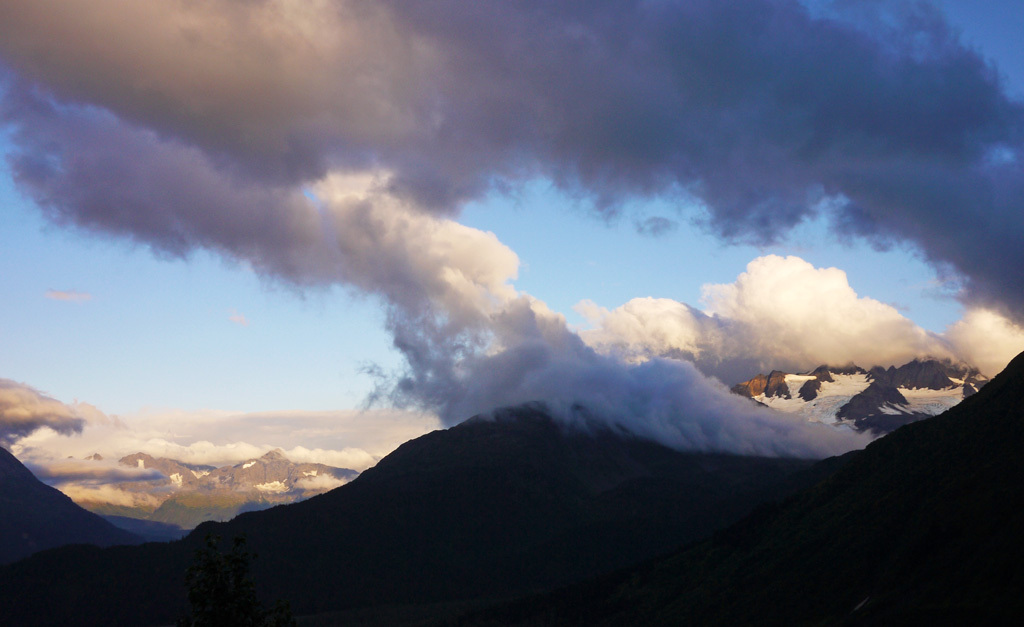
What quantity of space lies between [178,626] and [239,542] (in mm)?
10205

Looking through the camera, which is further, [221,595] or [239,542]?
[239,542]

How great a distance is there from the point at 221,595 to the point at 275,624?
268 inches

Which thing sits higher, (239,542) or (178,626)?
(239,542)

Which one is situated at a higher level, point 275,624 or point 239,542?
point 239,542

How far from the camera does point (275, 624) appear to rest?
84938 millimetres

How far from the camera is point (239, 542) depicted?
88688 mm

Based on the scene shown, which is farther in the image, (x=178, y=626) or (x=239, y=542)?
(x=239, y=542)

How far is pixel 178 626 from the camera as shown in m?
82.5

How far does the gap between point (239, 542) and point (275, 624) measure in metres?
9.97

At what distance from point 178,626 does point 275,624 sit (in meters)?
9.69

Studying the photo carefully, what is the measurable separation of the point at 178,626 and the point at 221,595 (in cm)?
560

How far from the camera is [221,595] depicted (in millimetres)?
82312
